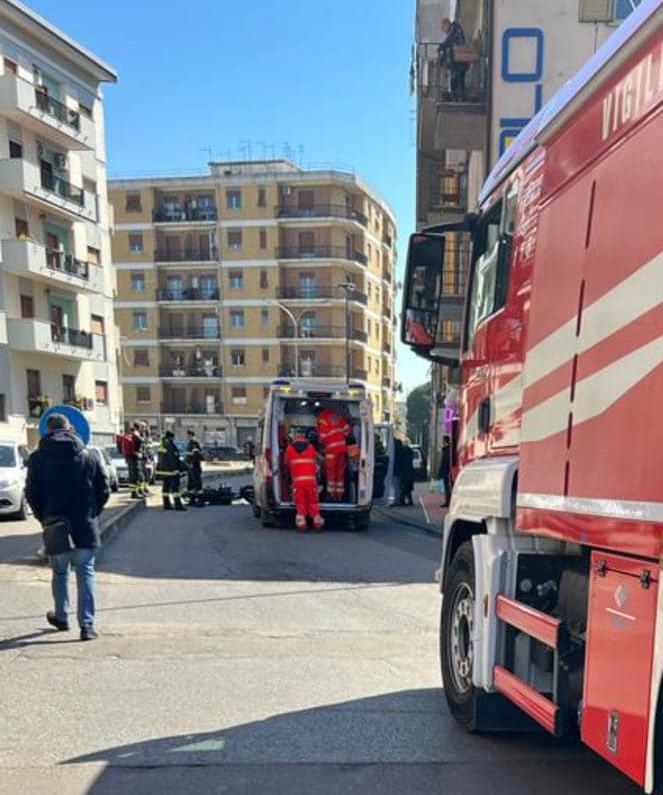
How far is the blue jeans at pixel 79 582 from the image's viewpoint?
18.5ft

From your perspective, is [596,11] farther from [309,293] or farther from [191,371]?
[191,371]

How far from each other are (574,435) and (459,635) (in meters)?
1.86

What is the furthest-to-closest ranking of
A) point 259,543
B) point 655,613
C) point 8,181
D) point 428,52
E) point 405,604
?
point 8,181
point 428,52
point 259,543
point 405,604
point 655,613

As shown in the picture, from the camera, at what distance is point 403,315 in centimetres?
467

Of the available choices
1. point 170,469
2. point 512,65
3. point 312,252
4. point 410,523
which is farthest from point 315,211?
point 410,523

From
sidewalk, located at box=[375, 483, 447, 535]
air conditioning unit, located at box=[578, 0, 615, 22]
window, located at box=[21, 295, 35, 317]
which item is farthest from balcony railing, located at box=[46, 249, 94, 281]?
air conditioning unit, located at box=[578, 0, 615, 22]

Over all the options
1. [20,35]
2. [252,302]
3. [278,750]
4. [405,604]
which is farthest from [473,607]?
[252,302]

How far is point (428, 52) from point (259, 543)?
1986 centimetres

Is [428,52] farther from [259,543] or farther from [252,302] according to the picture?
[252,302]

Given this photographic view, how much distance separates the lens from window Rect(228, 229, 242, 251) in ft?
188

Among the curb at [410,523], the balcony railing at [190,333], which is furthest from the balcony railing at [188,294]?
the curb at [410,523]

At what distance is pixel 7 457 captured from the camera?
14.1m

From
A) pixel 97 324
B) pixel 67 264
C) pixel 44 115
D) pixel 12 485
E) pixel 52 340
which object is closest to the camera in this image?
pixel 12 485

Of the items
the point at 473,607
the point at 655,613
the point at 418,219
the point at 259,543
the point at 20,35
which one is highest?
the point at 20,35
